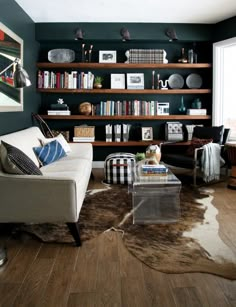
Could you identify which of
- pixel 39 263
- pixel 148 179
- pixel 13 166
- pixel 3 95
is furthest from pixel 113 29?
pixel 39 263

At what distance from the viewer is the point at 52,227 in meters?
2.97

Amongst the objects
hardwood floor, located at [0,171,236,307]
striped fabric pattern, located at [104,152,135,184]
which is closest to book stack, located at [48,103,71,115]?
striped fabric pattern, located at [104,152,135,184]

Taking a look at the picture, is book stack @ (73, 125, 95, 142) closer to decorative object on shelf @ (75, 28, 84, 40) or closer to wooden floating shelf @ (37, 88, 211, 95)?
wooden floating shelf @ (37, 88, 211, 95)

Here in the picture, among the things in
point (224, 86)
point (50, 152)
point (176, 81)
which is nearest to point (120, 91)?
point (176, 81)

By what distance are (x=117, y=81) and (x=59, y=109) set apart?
3.74 feet

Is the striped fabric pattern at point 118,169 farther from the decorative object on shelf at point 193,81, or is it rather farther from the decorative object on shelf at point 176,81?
the decorative object on shelf at point 193,81

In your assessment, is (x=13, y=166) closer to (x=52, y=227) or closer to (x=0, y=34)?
(x=52, y=227)

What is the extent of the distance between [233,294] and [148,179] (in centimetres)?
145

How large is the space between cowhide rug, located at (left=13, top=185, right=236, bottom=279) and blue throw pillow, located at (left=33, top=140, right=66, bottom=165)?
2.13ft

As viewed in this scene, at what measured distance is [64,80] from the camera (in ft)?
17.9

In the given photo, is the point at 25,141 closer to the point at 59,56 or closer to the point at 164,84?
the point at 59,56

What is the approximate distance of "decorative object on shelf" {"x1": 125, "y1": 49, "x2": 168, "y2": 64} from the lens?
214 inches

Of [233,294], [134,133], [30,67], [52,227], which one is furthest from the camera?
[134,133]

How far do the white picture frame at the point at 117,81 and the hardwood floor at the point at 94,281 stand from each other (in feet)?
11.8
